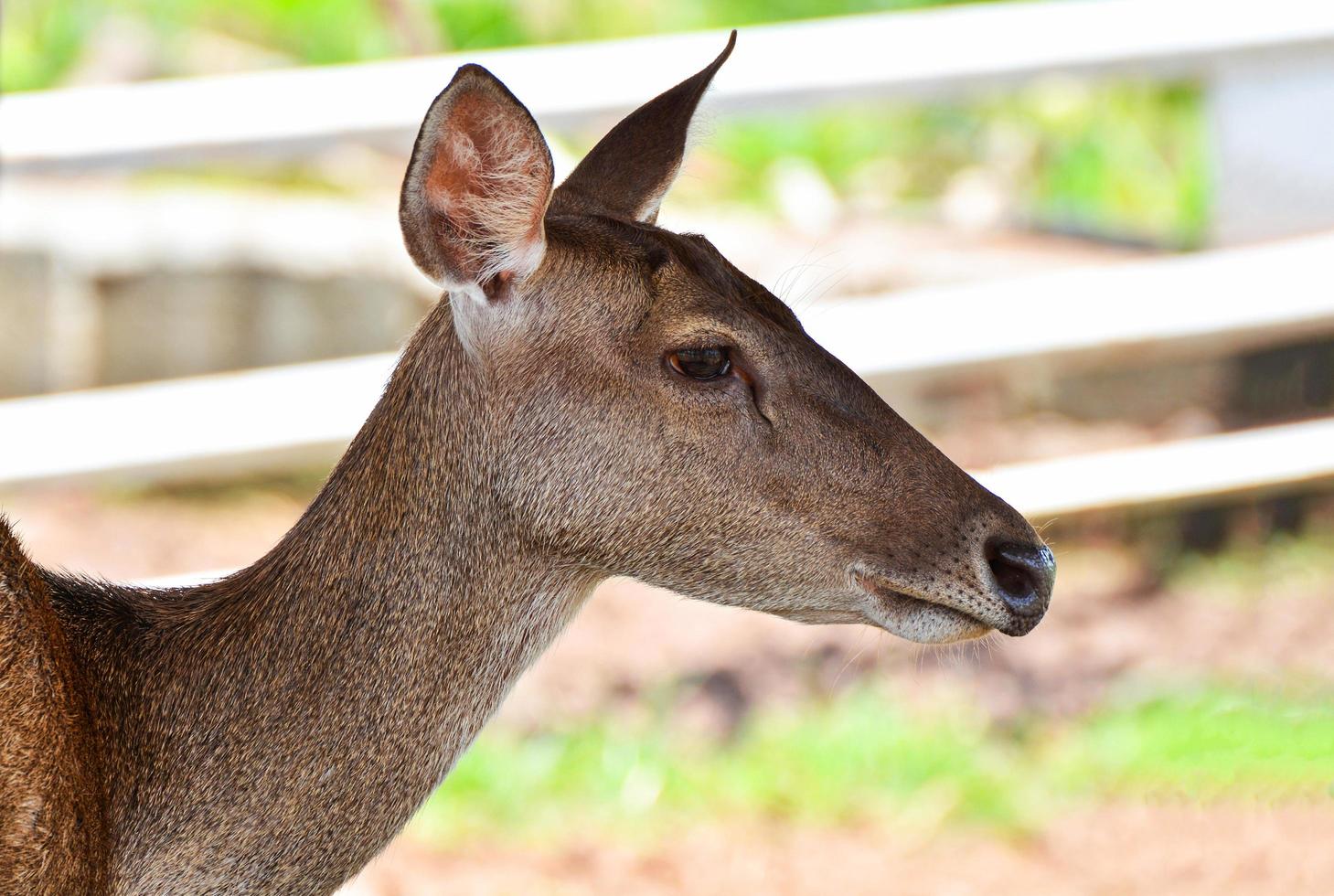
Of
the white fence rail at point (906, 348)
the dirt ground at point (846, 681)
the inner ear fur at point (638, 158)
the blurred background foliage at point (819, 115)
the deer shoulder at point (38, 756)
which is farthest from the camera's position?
the blurred background foliage at point (819, 115)

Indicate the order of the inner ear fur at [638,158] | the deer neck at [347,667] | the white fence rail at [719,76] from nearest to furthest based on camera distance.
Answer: the deer neck at [347,667]
the inner ear fur at [638,158]
the white fence rail at [719,76]

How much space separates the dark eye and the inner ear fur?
1.29 ft

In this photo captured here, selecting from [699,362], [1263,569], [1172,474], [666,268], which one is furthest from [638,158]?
[1263,569]

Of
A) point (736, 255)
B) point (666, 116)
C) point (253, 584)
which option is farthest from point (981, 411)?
point (253, 584)

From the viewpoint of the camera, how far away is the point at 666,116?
3.12 metres

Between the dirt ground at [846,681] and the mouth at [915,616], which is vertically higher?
the dirt ground at [846,681]

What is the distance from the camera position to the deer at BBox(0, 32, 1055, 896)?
8.94 feet

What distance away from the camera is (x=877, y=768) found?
5105mm

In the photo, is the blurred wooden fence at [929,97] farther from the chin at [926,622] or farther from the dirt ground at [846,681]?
the chin at [926,622]

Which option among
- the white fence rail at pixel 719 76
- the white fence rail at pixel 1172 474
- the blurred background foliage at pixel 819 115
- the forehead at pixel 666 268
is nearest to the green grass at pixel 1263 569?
the white fence rail at pixel 1172 474

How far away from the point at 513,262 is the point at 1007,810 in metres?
2.76

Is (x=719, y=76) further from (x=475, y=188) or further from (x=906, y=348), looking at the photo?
(x=475, y=188)

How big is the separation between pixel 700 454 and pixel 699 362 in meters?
0.14

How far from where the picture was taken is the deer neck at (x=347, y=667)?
272cm
